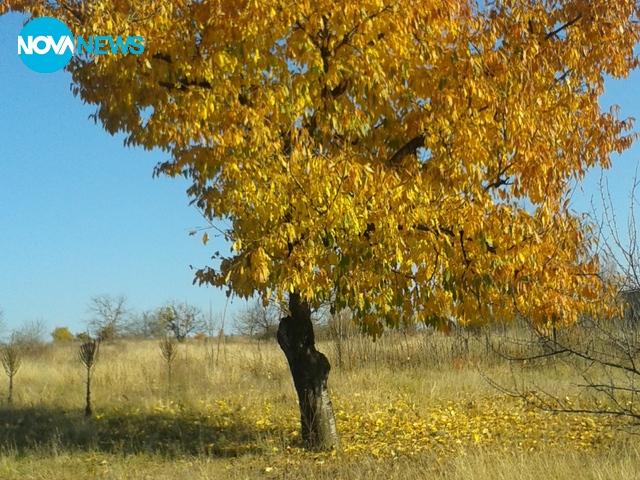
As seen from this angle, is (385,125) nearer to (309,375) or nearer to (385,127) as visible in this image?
(385,127)

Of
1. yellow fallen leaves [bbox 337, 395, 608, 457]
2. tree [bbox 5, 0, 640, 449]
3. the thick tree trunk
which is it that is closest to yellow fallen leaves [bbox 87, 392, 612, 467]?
yellow fallen leaves [bbox 337, 395, 608, 457]

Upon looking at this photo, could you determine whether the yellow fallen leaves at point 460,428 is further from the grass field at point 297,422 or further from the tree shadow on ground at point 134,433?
the tree shadow on ground at point 134,433

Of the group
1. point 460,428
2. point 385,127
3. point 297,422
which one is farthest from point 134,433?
point 385,127

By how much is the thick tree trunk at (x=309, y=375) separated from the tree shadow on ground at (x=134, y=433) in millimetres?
884

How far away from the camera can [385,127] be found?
6.96 metres

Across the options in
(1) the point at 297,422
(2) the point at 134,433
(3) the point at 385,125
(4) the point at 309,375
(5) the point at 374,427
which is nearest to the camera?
(3) the point at 385,125

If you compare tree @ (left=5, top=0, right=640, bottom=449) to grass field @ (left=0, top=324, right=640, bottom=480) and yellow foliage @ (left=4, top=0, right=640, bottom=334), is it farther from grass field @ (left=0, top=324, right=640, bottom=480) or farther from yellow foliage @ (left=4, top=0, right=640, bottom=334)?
grass field @ (left=0, top=324, right=640, bottom=480)

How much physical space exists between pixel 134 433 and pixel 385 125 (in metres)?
6.05

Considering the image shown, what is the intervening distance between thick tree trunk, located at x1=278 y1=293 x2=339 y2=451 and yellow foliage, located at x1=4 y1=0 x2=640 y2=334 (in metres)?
1.37

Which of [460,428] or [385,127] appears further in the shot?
[460,428]

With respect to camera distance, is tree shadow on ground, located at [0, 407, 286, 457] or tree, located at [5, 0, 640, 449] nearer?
tree, located at [5, 0, 640, 449]

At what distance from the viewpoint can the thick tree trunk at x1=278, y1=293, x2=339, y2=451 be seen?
8.07 metres

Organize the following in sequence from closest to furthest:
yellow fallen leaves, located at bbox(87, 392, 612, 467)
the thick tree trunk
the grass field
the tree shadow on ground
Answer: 1. the grass field
2. the thick tree trunk
3. yellow fallen leaves, located at bbox(87, 392, 612, 467)
4. the tree shadow on ground

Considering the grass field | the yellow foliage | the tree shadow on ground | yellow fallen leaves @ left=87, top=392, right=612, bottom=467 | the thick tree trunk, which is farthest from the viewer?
the tree shadow on ground
